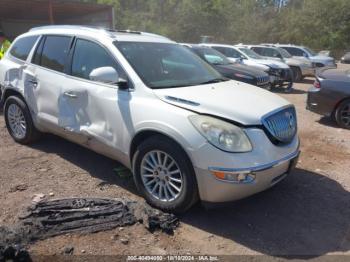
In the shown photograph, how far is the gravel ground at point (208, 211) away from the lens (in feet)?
10.9

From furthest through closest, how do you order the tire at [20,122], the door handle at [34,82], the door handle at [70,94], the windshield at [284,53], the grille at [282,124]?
the windshield at [284,53] → the tire at [20,122] → the door handle at [34,82] → the door handle at [70,94] → the grille at [282,124]

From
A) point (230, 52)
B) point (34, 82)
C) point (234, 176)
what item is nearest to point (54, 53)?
point (34, 82)

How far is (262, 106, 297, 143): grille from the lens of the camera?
3.65m

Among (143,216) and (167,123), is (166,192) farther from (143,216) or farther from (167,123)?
(167,123)

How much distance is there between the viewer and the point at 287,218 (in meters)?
3.83

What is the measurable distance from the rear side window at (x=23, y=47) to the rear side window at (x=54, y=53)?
273mm

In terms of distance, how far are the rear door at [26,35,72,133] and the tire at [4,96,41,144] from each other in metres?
0.30

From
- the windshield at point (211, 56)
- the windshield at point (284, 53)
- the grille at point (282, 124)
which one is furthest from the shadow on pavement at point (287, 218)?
the windshield at point (284, 53)

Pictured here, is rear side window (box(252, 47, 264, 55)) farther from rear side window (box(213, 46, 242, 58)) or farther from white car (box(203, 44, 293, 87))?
rear side window (box(213, 46, 242, 58))

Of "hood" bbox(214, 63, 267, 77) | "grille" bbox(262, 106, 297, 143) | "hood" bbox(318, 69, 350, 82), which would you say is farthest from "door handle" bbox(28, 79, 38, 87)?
"hood" bbox(214, 63, 267, 77)

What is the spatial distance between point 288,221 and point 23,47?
176 inches

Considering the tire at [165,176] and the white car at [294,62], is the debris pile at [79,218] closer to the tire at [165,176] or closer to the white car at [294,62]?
the tire at [165,176]

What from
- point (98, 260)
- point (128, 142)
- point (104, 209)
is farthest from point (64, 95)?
point (98, 260)

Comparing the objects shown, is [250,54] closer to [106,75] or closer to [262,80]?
[262,80]
